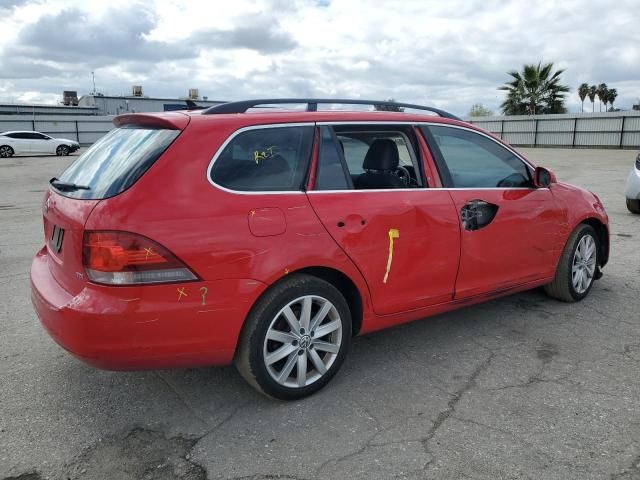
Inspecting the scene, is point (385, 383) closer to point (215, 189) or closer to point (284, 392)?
point (284, 392)

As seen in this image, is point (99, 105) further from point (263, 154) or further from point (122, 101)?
point (263, 154)

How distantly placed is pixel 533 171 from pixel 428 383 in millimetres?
2006

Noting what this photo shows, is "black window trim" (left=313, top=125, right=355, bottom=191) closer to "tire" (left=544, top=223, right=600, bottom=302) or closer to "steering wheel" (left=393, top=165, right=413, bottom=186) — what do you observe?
"steering wheel" (left=393, top=165, right=413, bottom=186)

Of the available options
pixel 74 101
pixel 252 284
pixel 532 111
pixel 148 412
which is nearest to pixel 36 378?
pixel 148 412

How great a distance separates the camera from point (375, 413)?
10.0ft

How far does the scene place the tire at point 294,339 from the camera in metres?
2.95

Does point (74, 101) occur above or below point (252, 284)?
above

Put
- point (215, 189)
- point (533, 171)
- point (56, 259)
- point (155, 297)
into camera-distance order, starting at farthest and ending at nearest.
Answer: point (533, 171)
point (56, 259)
point (215, 189)
point (155, 297)

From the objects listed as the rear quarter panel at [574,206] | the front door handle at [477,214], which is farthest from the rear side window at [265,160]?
the rear quarter panel at [574,206]

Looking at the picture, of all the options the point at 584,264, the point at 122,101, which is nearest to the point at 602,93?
the point at 122,101

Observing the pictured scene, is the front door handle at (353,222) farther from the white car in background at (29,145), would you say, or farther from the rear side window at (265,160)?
the white car in background at (29,145)

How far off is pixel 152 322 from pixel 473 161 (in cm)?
263

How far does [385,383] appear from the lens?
3402mm

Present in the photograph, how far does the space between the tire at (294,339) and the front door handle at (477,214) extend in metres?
1.14
